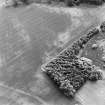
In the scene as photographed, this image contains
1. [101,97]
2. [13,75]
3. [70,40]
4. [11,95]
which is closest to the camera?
[101,97]

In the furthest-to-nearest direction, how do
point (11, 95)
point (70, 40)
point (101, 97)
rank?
point (70, 40) < point (11, 95) < point (101, 97)

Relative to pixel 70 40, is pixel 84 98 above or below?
below

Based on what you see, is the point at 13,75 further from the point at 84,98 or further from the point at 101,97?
the point at 101,97

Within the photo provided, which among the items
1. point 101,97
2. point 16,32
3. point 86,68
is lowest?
point 101,97

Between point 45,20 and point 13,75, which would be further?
point 45,20

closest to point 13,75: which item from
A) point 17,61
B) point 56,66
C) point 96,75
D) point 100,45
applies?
point 17,61

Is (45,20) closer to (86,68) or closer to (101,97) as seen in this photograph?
(86,68)

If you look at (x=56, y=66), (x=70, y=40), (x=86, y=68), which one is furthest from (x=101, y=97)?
(x=70, y=40)
